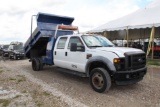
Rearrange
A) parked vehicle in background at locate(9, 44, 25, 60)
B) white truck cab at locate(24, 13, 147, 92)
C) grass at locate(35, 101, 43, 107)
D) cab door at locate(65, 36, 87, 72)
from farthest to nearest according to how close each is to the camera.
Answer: parked vehicle in background at locate(9, 44, 25, 60), cab door at locate(65, 36, 87, 72), white truck cab at locate(24, 13, 147, 92), grass at locate(35, 101, 43, 107)

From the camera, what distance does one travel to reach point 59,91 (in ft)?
20.9

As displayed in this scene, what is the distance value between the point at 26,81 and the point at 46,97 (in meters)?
2.52

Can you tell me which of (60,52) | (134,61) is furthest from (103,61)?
(60,52)

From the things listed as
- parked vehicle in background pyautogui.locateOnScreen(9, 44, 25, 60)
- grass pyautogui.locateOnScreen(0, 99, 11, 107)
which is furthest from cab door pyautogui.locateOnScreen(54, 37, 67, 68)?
parked vehicle in background pyautogui.locateOnScreen(9, 44, 25, 60)

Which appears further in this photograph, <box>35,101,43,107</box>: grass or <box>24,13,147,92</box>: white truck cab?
<box>24,13,147,92</box>: white truck cab

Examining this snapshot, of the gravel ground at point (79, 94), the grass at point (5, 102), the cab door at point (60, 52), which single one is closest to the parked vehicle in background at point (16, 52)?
the cab door at point (60, 52)

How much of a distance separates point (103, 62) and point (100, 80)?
0.59 m

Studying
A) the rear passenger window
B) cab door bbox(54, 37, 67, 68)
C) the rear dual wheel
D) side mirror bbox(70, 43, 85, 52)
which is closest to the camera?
side mirror bbox(70, 43, 85, 52)

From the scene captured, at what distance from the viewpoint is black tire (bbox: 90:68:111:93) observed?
5.88m

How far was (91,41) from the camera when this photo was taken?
23.4 ft

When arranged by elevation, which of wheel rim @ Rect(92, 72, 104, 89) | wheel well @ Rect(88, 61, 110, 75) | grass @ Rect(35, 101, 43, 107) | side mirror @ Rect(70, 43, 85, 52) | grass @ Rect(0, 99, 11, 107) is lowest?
grass @ Rect(35, 101, 43, 107)

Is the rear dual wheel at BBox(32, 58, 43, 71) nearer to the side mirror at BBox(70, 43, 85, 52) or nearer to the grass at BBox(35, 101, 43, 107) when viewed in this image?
the side mirror at BBox(70, 43, 85, 52)

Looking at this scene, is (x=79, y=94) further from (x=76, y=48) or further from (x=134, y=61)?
(x=134, y=61)

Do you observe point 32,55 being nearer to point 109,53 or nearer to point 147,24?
point 109,53
